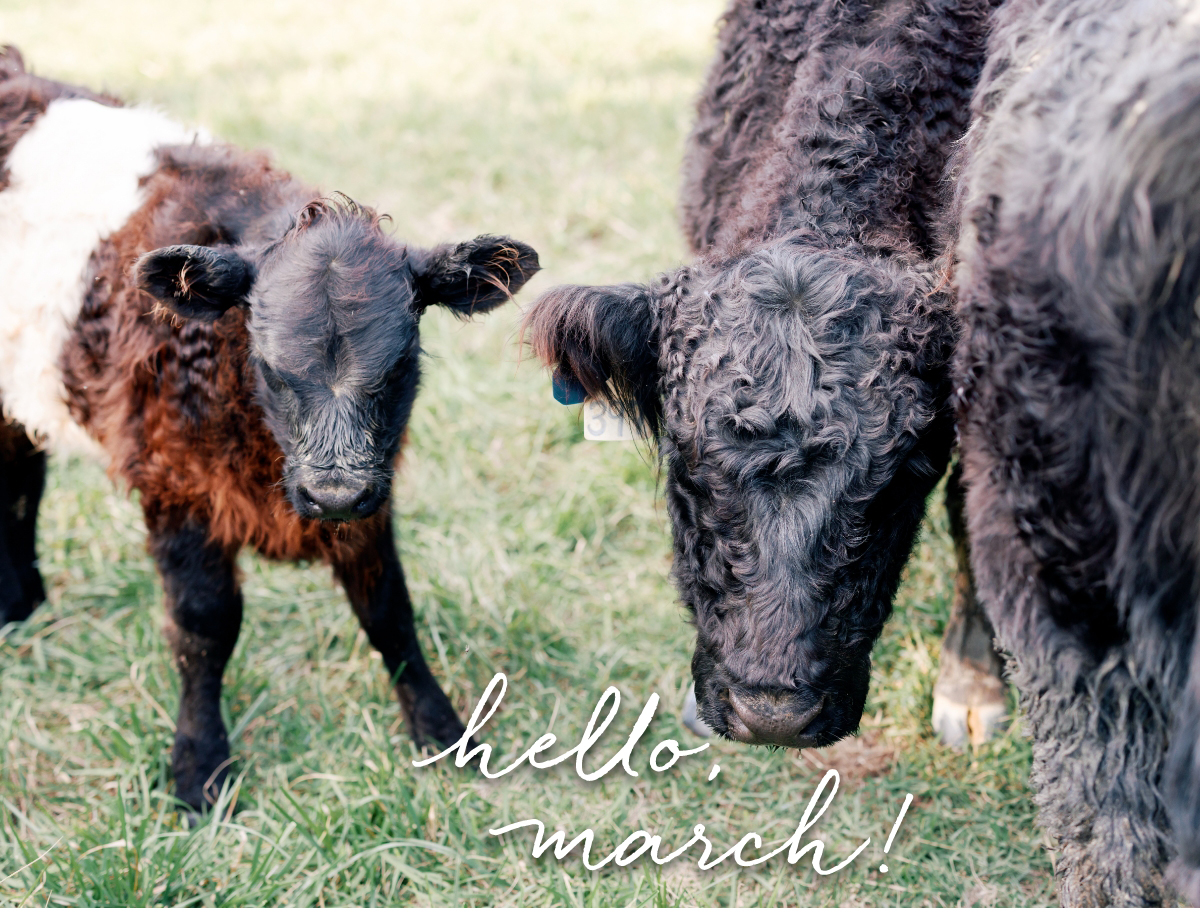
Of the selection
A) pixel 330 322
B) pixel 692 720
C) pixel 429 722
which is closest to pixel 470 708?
pixel 429 722

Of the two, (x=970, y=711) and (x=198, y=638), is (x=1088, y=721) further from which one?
(x=198, y=638)

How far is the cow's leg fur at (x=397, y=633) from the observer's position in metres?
3.36

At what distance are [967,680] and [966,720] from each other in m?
0.14

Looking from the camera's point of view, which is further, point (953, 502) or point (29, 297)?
point (29, 297)

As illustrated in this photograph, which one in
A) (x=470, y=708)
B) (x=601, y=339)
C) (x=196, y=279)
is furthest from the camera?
(x=470, y=708)

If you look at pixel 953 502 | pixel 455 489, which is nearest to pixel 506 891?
pixel 953 502

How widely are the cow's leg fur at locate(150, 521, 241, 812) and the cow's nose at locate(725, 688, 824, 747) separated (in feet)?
6.00

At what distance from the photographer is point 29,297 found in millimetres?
3420

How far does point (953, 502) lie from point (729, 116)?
147cm

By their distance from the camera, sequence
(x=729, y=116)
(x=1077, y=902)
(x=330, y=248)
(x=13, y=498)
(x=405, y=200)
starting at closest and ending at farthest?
1. (x=1077, y=902)
2. (x=330, y=248)
3. (x=729, y=116)
4. (x=13, y=498)
5. (x=405, y=200)

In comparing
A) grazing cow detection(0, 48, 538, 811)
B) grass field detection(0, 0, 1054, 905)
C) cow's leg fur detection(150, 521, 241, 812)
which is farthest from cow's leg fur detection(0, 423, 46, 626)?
cow's leg fur detection(150, 521, 241, 812)

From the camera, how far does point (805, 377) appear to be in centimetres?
221

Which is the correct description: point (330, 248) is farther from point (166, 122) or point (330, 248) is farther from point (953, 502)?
point (953, 502)

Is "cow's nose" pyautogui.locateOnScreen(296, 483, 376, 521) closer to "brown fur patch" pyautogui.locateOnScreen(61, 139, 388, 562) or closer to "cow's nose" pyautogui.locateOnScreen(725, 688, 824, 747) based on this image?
"brown fur patch" pyautogui.locateOnScreen(61, 139, 388, 562)
